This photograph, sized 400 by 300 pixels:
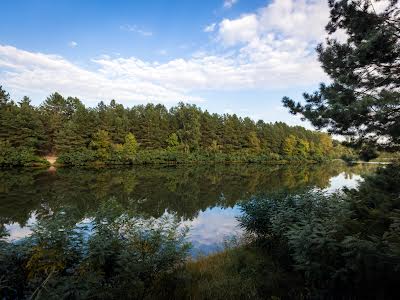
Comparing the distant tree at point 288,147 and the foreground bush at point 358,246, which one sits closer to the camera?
the foreground bush at point 358,246

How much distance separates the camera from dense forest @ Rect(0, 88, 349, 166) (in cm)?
4153

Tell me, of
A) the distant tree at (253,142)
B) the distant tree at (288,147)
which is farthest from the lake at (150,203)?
the distant tree at (288,147)

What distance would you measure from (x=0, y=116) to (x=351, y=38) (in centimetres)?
4588

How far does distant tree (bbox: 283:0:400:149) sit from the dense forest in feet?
134

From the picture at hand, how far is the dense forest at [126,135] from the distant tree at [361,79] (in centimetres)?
4073

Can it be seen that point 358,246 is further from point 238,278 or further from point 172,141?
point 172,141

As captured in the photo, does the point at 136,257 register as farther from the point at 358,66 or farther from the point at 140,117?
the point at 140,117

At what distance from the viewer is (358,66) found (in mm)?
6406

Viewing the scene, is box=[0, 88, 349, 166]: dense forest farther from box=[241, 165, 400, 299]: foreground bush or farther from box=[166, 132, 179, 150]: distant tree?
box=[241, 165, 400, 299]: foreground bush

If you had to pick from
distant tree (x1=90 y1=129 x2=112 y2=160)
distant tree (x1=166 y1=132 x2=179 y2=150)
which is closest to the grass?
distant tree (x1=90 y1=129 x2=112 y2=160)

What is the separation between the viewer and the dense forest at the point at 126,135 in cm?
4153

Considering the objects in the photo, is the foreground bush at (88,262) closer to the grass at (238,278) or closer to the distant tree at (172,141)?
the grass at (238,278)

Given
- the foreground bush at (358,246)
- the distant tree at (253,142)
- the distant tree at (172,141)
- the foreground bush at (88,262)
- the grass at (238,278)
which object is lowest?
the grass at (238,278)

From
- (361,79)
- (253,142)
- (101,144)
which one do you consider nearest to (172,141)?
(101,144)
